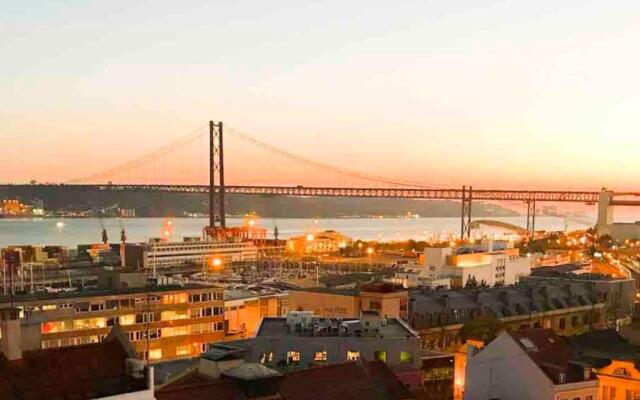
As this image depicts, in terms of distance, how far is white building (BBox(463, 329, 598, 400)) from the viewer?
15047 millimetres

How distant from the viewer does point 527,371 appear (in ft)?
50.6

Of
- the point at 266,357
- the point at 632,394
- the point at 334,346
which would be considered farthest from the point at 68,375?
the point at 632,394

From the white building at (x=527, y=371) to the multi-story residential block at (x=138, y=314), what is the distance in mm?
13268

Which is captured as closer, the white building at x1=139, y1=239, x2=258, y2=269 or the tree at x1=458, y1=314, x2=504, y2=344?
the tree at x1=458, y1=314, x2=504, y2=344

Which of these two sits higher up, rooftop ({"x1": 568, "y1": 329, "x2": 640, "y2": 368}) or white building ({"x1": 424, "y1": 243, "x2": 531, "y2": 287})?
rooftop ({"x1": 568, "y1": 329, "x2": 640, "y2": 368})

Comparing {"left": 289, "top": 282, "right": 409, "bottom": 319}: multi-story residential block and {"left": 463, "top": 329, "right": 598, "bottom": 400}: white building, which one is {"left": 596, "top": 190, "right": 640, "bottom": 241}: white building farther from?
{"left": 463, "top": 329, "right": 598, "bottom": 400}: white building

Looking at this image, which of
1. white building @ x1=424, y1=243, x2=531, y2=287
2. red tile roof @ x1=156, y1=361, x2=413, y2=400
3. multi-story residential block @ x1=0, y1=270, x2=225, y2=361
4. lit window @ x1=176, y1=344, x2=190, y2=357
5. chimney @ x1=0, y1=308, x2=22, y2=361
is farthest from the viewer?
white building @ x1=424, y1=243, x2=531, y2=287

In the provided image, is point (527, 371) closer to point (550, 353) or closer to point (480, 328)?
point (550, 353)

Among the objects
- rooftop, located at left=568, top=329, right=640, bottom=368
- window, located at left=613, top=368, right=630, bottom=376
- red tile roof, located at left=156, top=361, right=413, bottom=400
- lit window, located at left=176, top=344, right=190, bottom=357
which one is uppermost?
red tile roof, located at left=156, top=361, right=413, bottom=400

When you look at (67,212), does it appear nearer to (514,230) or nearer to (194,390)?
(514,230)

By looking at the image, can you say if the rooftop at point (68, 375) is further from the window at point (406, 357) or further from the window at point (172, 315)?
the window at point (172, 315)

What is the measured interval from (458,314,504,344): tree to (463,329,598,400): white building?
18.3 ft

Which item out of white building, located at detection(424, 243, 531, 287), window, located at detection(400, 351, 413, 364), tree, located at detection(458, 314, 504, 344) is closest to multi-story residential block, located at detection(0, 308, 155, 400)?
window, located at detection(400, 351, 413, 364)

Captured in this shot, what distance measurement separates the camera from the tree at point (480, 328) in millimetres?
23283
